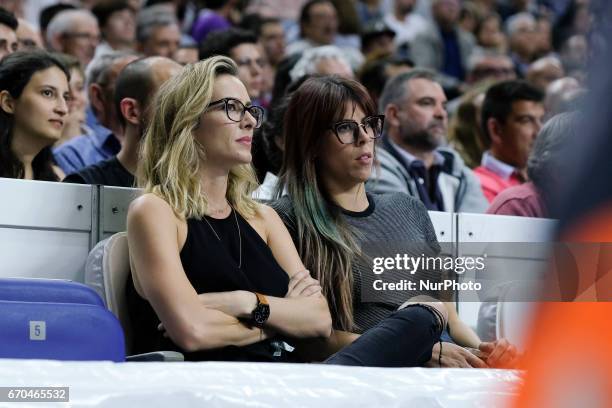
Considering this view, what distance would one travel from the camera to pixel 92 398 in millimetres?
1969

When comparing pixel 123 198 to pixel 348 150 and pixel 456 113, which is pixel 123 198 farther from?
pixel 456 113

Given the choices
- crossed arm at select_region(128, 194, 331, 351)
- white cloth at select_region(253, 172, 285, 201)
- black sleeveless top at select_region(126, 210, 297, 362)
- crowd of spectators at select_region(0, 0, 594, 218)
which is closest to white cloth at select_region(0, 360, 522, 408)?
crowd of spectators at select_region(0, 0, 594, 218)

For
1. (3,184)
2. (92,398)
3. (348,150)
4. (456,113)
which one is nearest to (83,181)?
(3,184)

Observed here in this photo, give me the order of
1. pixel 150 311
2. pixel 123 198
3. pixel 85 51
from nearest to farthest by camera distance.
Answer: pixel 150 311 < pixel 123 198 < pixel 85 51

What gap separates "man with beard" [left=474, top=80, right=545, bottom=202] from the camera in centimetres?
622

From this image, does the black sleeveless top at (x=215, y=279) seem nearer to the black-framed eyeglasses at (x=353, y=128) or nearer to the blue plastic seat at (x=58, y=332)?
the blue plastic seat at (x=58, y=332)

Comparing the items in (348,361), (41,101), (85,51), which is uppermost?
(85,51)

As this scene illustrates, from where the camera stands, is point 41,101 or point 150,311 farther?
point 41,101

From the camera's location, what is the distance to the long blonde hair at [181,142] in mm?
3270

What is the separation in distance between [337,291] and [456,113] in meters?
3.72

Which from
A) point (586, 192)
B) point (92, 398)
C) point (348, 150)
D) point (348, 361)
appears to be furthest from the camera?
point (348, 150)

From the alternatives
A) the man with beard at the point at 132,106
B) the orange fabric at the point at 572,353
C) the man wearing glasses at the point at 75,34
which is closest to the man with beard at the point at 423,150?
the man with beard at the point at 132,106

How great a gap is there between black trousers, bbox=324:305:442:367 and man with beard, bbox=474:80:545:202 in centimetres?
313

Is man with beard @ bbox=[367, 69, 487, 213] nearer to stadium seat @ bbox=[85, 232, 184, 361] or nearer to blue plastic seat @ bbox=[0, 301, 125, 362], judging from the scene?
stadium seat @ bbox=[85, 232, 184, 361]
